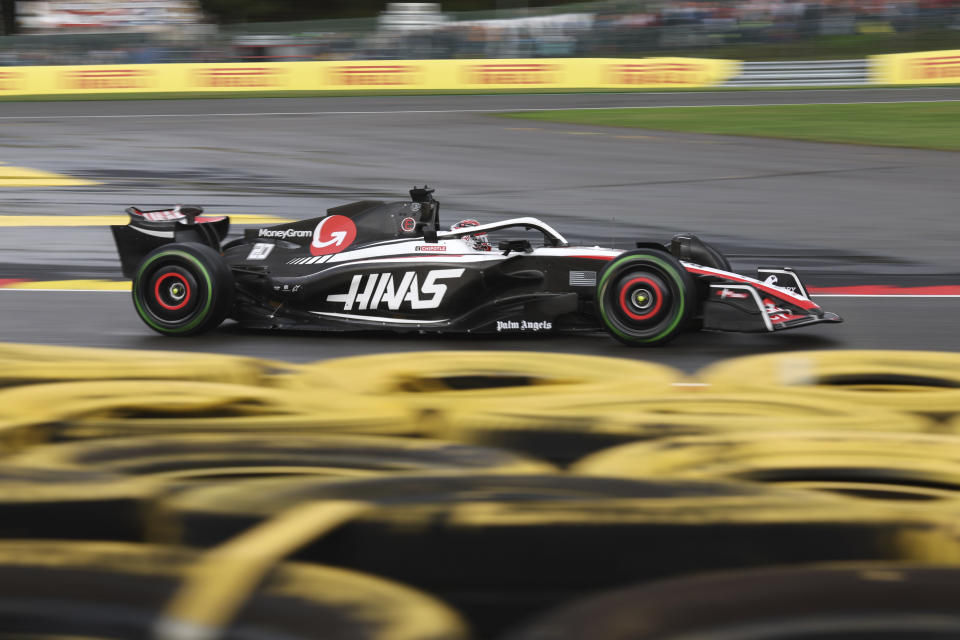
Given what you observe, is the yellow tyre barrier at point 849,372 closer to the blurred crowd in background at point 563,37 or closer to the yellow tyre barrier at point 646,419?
the yellow tyre barrier at point 646,419

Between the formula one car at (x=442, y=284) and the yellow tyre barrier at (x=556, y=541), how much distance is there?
4466 mm

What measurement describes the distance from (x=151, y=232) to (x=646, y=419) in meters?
5.52

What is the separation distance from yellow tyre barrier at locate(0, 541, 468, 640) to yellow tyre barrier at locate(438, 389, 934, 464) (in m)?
1.43

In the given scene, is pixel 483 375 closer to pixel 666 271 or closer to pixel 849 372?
pixel 849 372

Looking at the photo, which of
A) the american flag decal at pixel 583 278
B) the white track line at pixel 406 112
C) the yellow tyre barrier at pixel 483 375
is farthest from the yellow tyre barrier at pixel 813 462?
the white track line at pixel 406 112

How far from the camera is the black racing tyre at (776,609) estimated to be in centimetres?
225

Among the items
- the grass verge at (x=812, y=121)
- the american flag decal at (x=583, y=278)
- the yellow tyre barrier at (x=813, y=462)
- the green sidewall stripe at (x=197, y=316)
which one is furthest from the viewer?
the grass verge at (x=812, y=121)

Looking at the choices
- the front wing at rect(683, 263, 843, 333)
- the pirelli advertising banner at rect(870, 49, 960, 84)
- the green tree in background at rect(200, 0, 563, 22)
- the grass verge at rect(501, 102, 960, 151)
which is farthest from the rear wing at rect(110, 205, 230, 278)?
the green tree in background at rect(200, 0, 563, 22)

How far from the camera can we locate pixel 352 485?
3010mm

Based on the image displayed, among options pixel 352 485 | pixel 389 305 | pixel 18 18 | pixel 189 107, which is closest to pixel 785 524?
pixel 352 485

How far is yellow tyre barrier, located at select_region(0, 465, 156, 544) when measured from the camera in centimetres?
284

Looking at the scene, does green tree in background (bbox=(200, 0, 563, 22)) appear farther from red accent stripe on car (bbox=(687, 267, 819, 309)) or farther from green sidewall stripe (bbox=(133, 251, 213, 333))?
red accent stripe on car (bbox=(687, 267, 819, 309))

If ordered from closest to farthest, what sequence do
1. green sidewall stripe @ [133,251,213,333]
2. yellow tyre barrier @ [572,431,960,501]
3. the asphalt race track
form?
yellow tyre barrier @ [572,431,960,501], green sidewall stripe @ [133,251,213,333], the asphalt race track

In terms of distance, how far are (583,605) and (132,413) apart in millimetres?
2445
